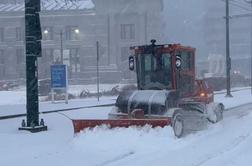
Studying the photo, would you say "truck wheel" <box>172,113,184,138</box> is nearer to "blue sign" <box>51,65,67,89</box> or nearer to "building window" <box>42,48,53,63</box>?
"blue sign" <box>51,65,67,89</box>

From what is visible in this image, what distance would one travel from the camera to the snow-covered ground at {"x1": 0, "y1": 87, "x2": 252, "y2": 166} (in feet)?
41.6

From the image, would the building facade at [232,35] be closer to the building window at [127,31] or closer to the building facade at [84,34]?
the building window at [127,31]

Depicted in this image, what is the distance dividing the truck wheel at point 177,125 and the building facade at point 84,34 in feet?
217

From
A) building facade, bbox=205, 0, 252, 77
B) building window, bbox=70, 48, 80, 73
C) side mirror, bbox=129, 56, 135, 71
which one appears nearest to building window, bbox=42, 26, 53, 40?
building window, bbox=70, 48, 80, 73

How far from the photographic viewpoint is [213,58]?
98.9 meters

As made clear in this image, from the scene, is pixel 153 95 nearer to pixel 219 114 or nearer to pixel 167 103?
pixel 167 103

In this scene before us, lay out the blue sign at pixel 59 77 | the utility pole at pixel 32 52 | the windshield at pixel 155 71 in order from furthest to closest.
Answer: the blue sign at pixel 59 77
the windshield at pixel 155 71
the utility pole at pixel 32 52

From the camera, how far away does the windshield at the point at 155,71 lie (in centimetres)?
1870

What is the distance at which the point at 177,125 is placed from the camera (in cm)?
1630

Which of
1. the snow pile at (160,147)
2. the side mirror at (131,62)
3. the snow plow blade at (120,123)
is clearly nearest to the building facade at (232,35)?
the side mirror at (131,62)

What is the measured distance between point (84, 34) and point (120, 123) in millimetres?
71143

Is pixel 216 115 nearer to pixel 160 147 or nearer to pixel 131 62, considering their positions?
pixel 131 62

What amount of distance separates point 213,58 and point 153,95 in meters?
82.7

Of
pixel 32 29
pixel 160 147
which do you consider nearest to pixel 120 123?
pixel 160 147
